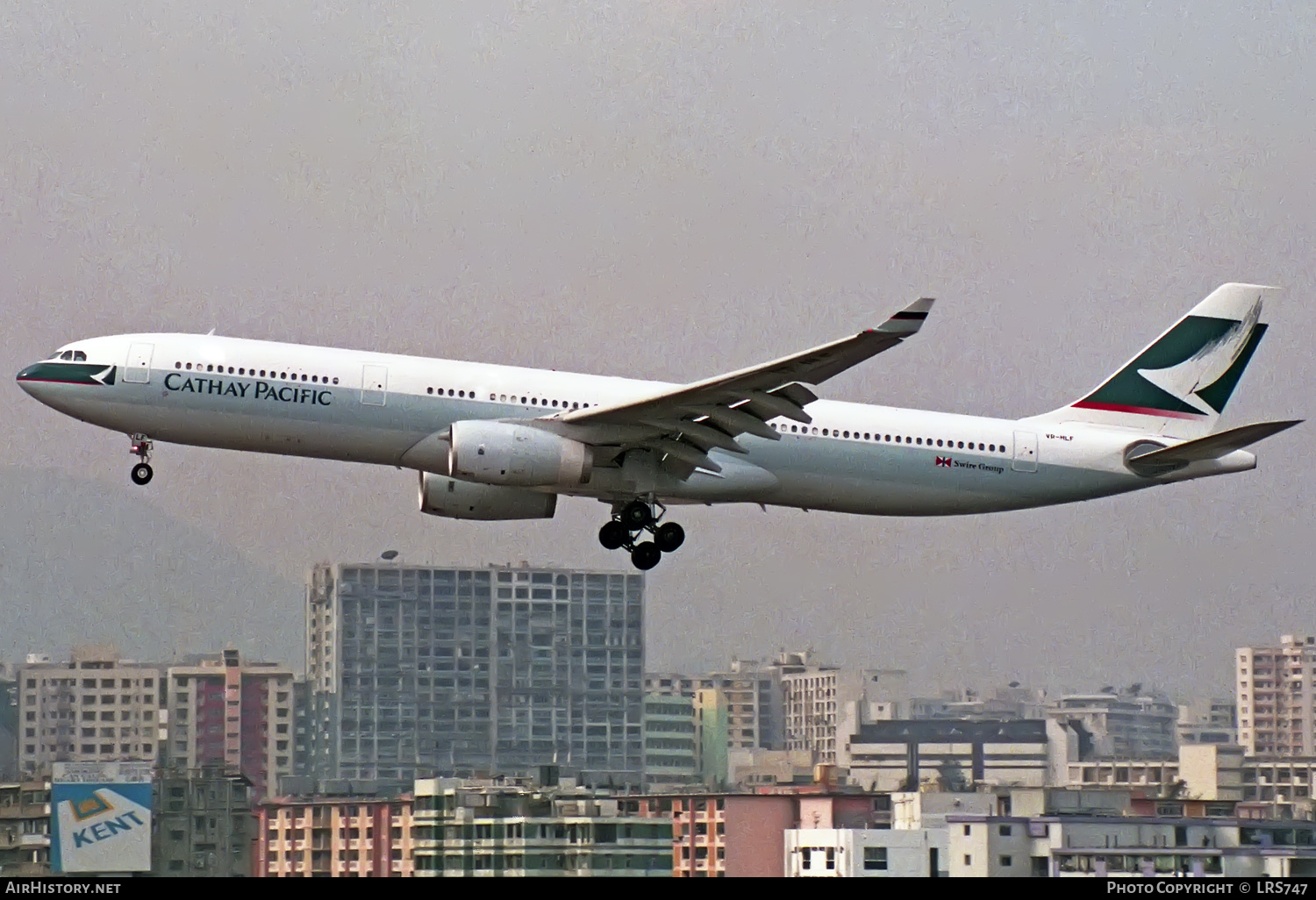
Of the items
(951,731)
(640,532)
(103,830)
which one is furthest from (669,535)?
(951,731)

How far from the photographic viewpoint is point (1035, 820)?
42.2 metres

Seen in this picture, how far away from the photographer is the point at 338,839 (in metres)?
42.3

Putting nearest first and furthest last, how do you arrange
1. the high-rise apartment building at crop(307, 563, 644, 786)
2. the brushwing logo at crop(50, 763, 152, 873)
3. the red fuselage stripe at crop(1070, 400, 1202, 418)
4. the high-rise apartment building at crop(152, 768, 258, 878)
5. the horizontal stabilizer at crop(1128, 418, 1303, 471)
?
the horizontal stabilizer at crop(1128, 418, 1303, 471)
the red fuselage stripe at crop(1070, 400, 1202, 418)
the high-rise apartment building at crop(152, 768, 258, 878)
the brushwing logo at crop(50, 763, 152, 873)
the high-rise apartment building at crop(307, 563, 644, 786)

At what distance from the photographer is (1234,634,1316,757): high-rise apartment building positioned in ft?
186

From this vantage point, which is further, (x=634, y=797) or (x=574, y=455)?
(x=634, y=797)

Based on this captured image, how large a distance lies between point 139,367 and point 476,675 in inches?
863

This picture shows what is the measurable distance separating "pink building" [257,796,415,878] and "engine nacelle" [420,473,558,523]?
29.3ft

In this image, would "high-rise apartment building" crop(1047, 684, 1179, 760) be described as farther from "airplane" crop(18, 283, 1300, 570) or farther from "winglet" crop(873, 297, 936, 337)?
"winglet" crop(873, 297, 936, 337)

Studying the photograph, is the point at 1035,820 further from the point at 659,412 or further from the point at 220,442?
the point at 220,442

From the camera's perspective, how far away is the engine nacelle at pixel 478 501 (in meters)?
37.2

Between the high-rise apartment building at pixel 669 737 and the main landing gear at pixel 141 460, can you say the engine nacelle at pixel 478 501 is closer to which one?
the main landing gear at pixel 141 460

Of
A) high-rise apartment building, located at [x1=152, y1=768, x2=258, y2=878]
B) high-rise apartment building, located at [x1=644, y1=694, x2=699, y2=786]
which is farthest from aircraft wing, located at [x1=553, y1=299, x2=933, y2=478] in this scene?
high-rise apartment building, located at [x1=644, y1=694, x2=699, y2=786]
